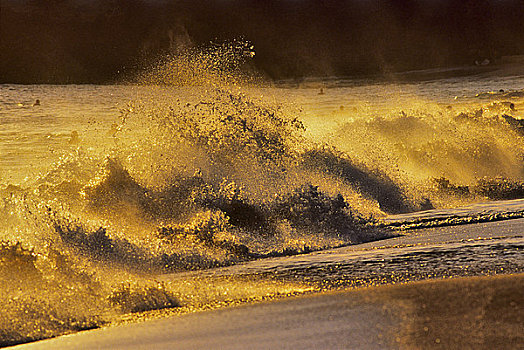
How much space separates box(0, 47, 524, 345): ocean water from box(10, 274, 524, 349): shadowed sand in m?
0.35

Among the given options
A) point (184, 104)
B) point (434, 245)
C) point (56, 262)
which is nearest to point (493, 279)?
point (434, 245)

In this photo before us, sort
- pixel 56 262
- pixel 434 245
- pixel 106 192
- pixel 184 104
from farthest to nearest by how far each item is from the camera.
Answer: pixel 184 104
pixel 106 192
pixel 434 245
pixel 56 262

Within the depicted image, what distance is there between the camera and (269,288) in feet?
22.4

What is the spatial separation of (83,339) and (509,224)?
213 inches

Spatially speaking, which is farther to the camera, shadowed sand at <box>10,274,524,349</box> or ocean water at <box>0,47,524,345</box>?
ocean water at <box>0,47,524,345</box>

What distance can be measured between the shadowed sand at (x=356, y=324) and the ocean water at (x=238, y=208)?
1.16 feet

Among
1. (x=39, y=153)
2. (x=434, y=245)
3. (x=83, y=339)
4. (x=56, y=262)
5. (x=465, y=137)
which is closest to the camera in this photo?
(x=83, y=339)

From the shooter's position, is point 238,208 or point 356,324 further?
point 238,208

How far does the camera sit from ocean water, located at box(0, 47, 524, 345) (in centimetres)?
689

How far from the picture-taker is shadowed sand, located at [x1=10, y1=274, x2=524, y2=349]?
529 cm

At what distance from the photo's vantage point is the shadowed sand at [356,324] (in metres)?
5.29

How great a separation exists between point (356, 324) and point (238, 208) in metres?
4.71

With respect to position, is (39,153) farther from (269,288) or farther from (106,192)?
(269,288)

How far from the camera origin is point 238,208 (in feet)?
33.7
